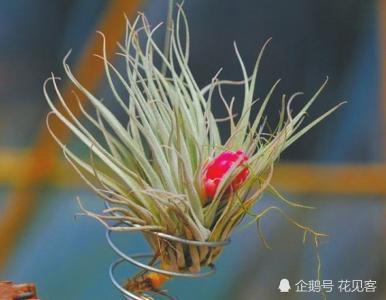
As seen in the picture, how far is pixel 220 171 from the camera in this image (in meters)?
1.08

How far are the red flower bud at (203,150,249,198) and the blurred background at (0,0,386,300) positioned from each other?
0.89 metres

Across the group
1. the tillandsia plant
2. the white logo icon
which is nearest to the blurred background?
the white logo icon

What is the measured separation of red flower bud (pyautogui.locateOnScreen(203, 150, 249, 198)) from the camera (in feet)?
3.56

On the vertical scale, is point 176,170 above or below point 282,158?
above

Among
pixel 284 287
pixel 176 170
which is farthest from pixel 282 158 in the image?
pixel 176 170

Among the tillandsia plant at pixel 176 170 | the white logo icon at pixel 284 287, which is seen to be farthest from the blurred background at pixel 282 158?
the tillandsia plant at pixel 176 170

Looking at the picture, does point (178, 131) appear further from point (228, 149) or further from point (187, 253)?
point (187, 253)

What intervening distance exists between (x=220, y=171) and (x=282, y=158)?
1013 mm

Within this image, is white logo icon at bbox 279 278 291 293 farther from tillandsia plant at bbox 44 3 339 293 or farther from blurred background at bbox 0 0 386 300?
tillandsia plant at bbox 44 3 339 293

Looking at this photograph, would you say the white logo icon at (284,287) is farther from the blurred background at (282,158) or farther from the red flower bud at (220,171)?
the red flower bud at (220,171)

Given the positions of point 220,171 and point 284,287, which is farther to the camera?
point 284,287

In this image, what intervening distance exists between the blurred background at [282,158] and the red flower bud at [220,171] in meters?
0.89

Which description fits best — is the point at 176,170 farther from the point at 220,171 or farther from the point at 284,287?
the point at 284,287

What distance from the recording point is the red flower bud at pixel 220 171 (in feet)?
3.56
